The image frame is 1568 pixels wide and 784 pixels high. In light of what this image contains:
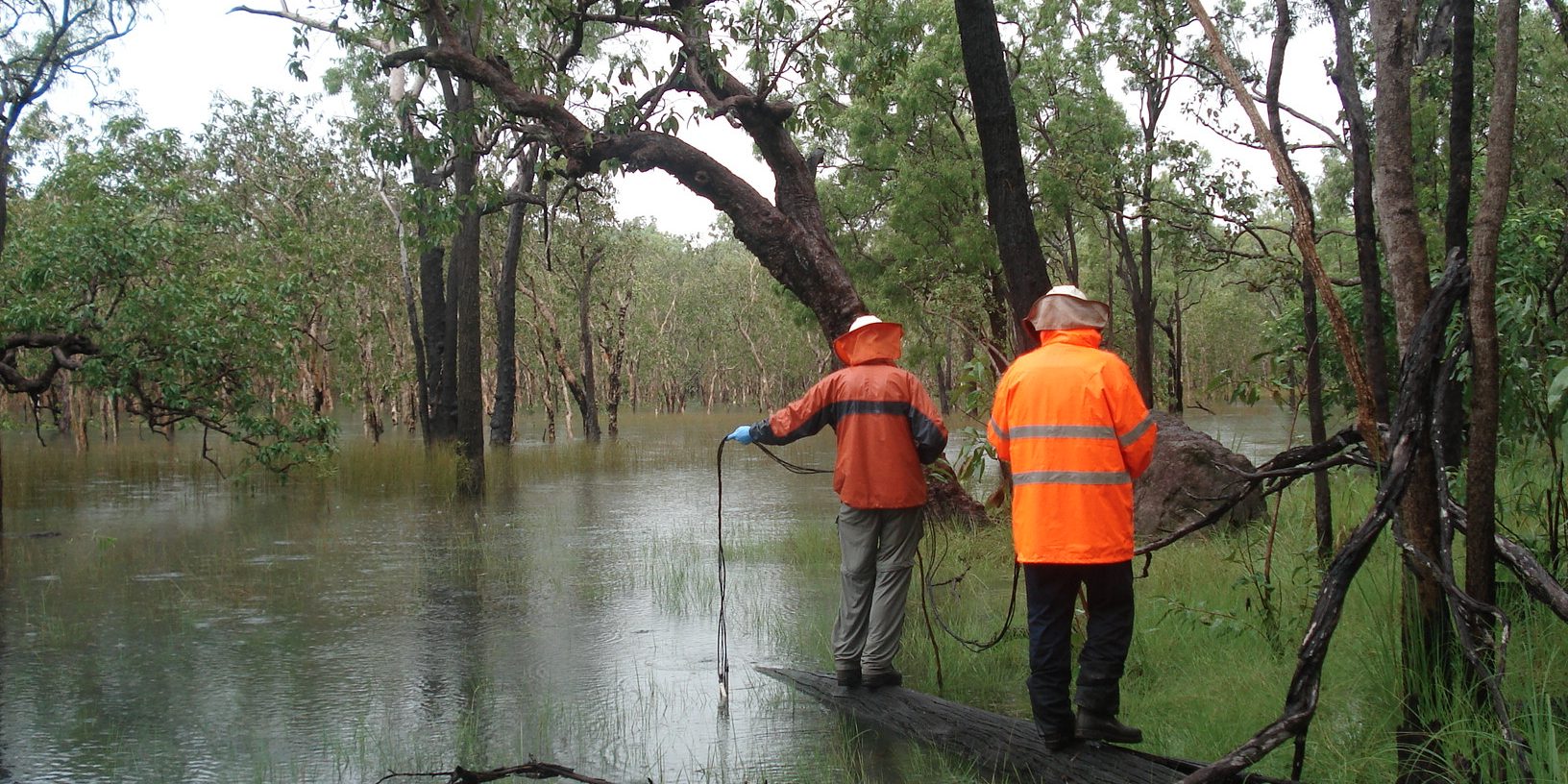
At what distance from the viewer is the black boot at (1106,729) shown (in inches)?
→ 177

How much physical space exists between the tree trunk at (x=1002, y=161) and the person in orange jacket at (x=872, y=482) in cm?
98

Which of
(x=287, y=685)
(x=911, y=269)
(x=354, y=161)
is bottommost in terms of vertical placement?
(x=287, y=685)

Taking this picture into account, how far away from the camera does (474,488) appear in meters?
17.7

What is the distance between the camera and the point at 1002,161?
22.5 feet

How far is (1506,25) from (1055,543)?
2180 millimetres

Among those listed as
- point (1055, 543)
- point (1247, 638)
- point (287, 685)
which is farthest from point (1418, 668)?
point (287, 685)

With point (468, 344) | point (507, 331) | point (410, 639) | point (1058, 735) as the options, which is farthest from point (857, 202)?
point (1058, 735)

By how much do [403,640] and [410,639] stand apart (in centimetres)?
5

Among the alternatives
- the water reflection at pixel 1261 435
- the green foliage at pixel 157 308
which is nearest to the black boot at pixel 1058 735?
the water reflection at pixel 1261 435

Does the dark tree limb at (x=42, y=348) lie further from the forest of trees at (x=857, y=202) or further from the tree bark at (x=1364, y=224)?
the tree bark at (x=1364, y=224)

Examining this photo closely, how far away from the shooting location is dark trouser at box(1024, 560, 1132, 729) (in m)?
4.50

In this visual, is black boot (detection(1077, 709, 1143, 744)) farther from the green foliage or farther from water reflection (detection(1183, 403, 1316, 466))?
the green foliage

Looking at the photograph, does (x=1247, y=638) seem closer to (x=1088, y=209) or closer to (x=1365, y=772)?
(x=1365, y=772)

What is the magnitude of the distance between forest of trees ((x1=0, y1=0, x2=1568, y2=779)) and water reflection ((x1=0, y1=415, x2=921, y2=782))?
2.22 meters
